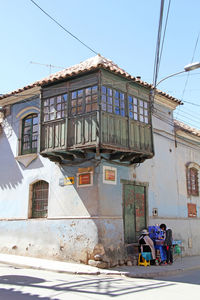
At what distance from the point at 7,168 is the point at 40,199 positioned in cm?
262

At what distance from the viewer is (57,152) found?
11.7 m

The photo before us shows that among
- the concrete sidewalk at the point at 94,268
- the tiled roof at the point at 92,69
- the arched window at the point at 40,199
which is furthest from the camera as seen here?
the arched window at the point at 40,199

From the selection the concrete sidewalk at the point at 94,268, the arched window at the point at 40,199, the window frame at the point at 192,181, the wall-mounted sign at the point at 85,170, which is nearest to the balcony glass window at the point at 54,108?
the wall-mounted sign at the point at 85,170

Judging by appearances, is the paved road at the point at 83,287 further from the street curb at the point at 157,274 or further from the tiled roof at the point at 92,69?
the tiled roof at the point at 92,69

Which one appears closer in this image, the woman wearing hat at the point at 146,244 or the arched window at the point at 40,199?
the woman wearing hat at the point at 146,244

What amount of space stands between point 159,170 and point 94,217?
4.61 meters

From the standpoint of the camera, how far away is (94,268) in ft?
33.6

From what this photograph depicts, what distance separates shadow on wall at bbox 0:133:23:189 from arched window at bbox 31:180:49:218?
1.02 m

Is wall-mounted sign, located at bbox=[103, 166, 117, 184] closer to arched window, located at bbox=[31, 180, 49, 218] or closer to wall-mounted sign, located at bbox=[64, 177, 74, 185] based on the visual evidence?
wall-mounted sign, located at bbox=[64, 177, 74, 185]

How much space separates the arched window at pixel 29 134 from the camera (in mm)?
14148

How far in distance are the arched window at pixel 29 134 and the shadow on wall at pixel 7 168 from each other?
2.55 feet

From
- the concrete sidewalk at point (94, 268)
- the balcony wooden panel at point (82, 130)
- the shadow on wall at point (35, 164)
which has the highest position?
the balcony wooden panel at point (82, 130)

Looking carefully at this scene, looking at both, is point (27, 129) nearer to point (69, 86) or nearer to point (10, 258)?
point (69, 86)

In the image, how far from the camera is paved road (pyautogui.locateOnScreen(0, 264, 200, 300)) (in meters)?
6.50
